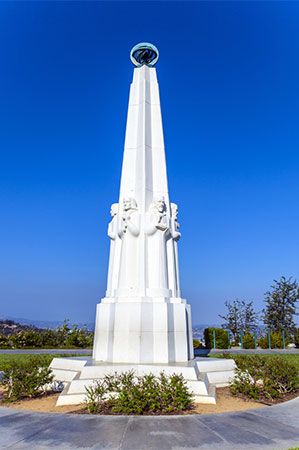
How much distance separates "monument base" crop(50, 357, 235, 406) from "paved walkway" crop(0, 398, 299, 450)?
140cm

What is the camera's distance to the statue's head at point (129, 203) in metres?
10.4

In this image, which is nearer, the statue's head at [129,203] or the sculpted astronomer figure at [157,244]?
the sculpted astronomer figure at [157,244]

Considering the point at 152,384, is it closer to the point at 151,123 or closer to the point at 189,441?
the point at 189,441

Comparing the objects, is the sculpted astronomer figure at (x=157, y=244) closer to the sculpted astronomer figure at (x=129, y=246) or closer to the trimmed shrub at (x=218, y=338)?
the sculpted astronomer figure at (x=129, y=246)

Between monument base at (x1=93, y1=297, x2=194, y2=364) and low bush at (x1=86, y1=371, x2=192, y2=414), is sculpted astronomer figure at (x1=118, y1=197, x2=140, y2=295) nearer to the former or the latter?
monument base at (x1=93, y1=297, x2=194, y2=364)

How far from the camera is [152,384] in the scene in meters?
6.39

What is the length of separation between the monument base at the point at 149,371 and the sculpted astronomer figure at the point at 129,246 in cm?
232

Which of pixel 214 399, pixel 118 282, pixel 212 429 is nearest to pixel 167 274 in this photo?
pixel 118 282

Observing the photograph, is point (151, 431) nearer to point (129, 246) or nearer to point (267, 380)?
point (267, 380)

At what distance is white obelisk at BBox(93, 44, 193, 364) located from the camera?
9.09m

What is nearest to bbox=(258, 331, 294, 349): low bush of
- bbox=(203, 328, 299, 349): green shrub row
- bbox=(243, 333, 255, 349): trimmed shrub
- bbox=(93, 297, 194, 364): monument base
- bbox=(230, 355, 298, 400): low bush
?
bbox=(203, 328, 299, 349): green shrub row

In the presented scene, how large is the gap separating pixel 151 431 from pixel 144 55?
1244 cm

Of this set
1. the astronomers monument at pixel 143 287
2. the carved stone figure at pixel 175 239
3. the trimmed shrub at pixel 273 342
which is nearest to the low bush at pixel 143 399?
the astronomers monument at pixel 143 287

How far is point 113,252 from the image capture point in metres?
11.3
